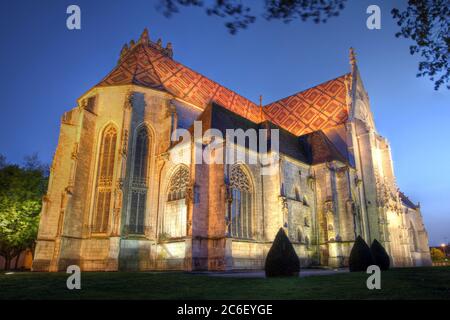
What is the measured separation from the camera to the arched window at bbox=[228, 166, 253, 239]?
17.9 m

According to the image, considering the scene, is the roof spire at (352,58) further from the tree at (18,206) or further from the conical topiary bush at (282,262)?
the tree at (18,206)

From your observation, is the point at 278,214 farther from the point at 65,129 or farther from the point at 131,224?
the point at 65,129

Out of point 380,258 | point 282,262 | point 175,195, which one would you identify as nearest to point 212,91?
point 175,195

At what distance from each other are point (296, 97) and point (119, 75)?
679 inches

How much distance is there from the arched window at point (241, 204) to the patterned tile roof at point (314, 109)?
12.1 meters

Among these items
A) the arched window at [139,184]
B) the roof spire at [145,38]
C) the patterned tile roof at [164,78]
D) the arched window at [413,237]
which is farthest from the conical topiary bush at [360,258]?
the roof spire at [145,38]

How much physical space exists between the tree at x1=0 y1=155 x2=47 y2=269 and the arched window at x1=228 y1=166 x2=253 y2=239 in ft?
43.2

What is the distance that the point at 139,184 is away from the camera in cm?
2000

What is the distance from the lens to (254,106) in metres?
33.9

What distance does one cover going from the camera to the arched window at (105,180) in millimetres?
19234

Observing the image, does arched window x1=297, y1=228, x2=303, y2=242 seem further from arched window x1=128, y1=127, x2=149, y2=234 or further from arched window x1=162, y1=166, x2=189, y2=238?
arched window x1=128, y1=127, x2=149, y2=234

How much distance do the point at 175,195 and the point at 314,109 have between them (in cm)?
1673

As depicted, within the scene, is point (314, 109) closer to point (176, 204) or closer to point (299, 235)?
point (299, 235)

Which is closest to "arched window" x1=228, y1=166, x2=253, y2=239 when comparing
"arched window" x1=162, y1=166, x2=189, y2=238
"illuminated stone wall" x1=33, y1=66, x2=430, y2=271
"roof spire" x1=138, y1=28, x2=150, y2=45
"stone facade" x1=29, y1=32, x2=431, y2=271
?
"stone facade" x1=29, y1=32, x2=431, y2=271
